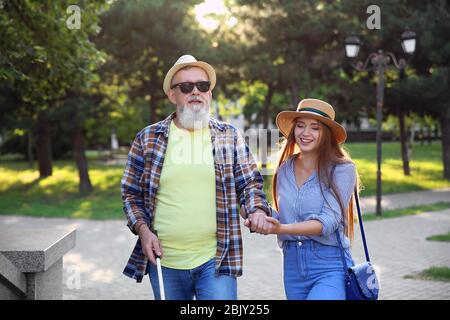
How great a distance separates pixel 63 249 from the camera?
5070mm

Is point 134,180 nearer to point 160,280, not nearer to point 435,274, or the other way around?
point 160,280

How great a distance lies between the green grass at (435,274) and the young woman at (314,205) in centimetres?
497

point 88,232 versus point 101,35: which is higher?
point 101,35

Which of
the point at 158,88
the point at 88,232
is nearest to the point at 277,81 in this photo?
the point at 158,88

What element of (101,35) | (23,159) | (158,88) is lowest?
(23,159)

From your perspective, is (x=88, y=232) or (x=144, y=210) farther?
(x=88, y=232)

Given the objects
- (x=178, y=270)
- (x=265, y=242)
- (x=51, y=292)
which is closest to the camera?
(x=178, y=270)

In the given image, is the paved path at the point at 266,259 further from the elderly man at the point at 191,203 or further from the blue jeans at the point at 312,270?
the blue jeans at the point at 312,270

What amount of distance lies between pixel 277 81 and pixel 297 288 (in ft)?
68.8

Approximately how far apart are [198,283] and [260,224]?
0.50 m

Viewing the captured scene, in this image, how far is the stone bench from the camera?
441 cm

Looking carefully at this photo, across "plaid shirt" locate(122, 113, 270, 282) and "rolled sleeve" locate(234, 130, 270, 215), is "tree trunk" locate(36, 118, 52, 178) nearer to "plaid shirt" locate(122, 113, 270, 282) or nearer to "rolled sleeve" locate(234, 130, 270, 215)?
"plaid shirt" locate(122, 113, 270, 282)

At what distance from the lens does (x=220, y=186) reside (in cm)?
320
